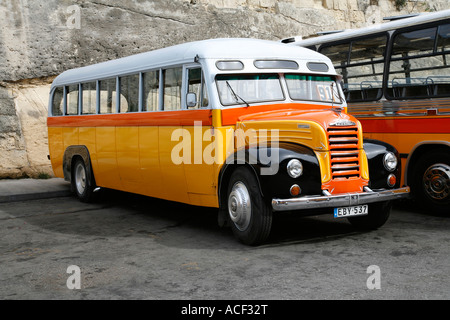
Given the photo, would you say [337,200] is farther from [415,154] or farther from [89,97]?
[89,97]

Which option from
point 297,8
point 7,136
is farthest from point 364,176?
point 297,8

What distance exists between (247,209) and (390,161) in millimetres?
1811

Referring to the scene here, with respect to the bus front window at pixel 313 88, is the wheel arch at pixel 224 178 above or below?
below

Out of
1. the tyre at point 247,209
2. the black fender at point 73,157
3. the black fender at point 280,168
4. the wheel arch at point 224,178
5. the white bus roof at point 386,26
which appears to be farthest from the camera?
the black fender at point 73,157

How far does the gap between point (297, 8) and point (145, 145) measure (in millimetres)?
12033

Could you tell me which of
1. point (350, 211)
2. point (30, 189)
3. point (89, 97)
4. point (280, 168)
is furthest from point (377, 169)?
point (30, 189)

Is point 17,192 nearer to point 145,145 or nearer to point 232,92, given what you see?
point 145,145

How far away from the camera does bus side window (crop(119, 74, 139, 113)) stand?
8812mm

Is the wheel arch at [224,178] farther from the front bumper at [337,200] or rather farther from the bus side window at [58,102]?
the bus side window at [58,102]

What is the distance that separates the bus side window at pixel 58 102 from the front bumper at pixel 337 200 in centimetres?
652

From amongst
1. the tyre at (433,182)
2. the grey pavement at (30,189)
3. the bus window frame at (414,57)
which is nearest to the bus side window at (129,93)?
the grey pavement at (30,189)

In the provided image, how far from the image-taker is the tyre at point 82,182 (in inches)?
411

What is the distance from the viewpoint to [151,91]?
27.6 feet

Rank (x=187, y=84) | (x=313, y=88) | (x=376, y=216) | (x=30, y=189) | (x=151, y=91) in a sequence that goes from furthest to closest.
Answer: (x=30, y=189), (x=151, y=91), (x=313, y=88), (x=187, y=84), (x=376, y=216)
